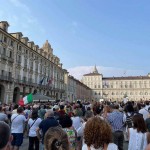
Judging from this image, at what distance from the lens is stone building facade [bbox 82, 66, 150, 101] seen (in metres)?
116

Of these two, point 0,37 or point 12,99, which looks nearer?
point 0,37

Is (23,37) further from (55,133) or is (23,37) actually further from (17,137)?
(55,133)

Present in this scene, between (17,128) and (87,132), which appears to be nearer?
(87,132)

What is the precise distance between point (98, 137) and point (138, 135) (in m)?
Answer: 1.97

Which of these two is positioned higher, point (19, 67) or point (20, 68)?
point (19, 67)

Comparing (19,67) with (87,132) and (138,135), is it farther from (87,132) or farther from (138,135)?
(87,132)

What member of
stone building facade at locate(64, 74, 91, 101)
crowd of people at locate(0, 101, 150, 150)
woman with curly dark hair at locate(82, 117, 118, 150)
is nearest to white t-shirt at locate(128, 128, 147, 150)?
crowd of people at locate(0, 101, 150, 150)

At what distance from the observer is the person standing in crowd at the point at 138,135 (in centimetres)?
453

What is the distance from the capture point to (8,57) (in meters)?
39.0

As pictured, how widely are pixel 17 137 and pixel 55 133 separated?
19.3 feet

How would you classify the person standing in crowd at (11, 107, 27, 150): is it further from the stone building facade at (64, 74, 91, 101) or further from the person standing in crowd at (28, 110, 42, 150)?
the stone building facade at (64, 74, 91, 101)

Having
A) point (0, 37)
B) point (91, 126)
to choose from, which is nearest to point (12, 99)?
point (0, 37)

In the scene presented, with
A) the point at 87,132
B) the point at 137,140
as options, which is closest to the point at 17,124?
the point at 137,140

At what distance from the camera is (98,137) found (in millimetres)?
2984
